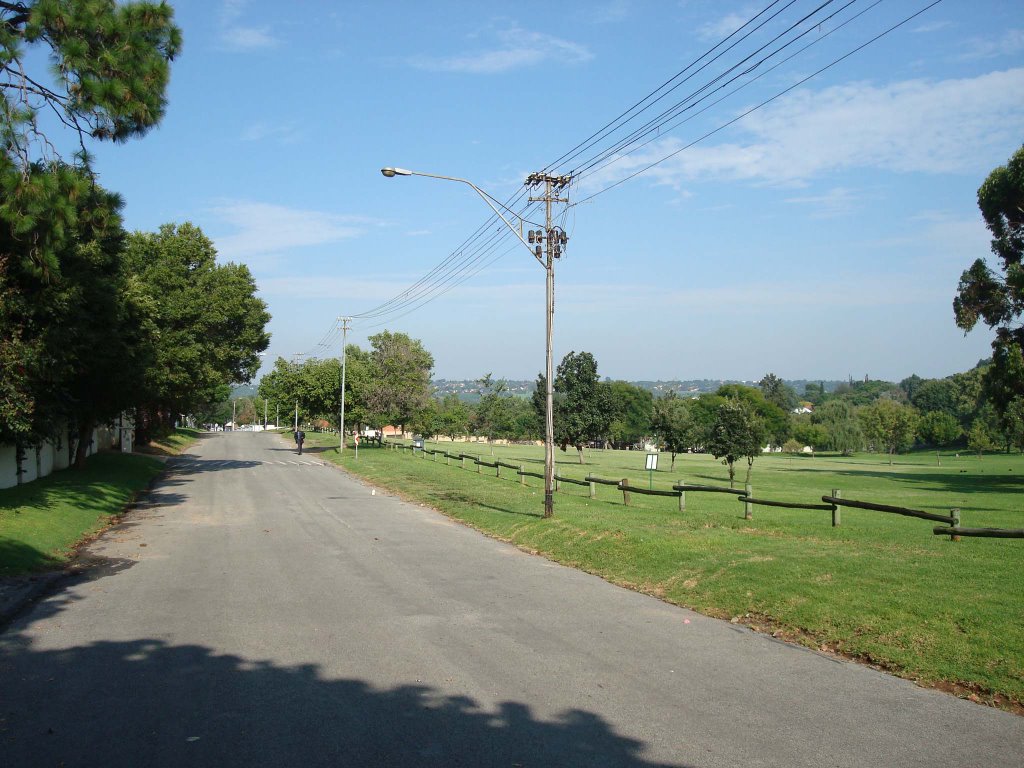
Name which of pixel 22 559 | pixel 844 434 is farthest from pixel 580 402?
pixel 844 434

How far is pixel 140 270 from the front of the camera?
38.6 meters

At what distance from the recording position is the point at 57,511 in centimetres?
1852

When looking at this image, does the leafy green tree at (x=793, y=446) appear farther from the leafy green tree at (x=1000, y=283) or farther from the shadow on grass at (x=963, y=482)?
the leafy green tree at (x=1000, y=283)

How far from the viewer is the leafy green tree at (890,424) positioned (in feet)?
366

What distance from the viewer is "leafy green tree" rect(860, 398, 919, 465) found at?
366 ft

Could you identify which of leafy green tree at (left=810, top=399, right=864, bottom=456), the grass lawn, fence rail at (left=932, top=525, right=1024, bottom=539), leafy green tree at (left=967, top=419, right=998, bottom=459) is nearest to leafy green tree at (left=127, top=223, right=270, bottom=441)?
the grass lawn

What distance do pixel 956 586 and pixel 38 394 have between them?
18.6 m

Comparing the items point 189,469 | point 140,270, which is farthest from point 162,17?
point 189,469

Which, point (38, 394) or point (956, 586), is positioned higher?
point (38, 394)

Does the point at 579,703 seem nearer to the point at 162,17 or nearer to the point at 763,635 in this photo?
the point at 763,635

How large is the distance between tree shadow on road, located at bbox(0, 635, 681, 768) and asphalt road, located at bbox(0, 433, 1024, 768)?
0.02 m

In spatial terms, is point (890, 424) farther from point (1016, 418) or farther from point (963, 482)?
point (963, 482)

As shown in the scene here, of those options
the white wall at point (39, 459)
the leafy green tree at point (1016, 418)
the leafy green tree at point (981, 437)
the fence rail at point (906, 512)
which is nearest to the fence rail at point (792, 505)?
the fence rail at point (906, 512)

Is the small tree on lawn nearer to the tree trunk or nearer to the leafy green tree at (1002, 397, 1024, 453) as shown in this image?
the leafy green tree at (1002, 397, 1024, 453)
